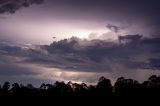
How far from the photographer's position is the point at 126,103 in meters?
85.5

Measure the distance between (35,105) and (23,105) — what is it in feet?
11.5

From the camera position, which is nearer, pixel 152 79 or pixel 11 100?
pixel 11 100

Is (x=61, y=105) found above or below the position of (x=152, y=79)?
below

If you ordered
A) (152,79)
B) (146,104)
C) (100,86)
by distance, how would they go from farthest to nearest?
(100,86) < (152,79) < (146,104)

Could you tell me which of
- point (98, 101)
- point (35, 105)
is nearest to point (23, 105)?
point (35, 105)

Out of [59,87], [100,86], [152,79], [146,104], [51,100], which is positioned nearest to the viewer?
[146,104]

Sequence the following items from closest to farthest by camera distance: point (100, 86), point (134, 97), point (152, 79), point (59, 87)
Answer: point (134, 97) < point (152, 79) < point (100, 86) < point (59, 87)

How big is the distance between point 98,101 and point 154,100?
52.2ft

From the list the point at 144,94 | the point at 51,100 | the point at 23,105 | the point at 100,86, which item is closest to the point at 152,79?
the point at 100,86

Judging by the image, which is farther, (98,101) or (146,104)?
(98,101)

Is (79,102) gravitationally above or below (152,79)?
below

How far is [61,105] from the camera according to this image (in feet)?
295

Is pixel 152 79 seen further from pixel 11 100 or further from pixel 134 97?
pixel 11 100

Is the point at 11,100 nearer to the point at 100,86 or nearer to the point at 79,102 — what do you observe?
the point at 79,102
